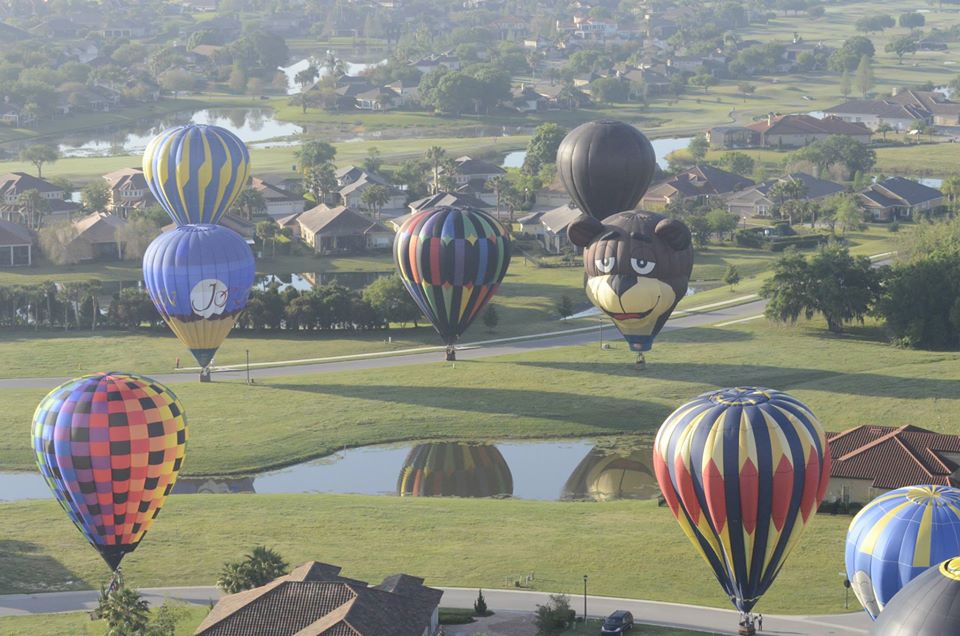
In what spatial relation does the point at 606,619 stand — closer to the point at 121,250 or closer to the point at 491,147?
the point at 121,250

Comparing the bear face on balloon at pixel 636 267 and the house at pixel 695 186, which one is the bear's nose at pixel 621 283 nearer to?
the bear face on balloon at pixel 636 267

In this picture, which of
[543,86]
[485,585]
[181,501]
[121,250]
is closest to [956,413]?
[485,585]

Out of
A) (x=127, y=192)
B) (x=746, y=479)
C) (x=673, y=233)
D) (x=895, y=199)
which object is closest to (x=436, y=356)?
(x=673, y=233)

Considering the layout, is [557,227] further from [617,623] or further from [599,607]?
[617,623]

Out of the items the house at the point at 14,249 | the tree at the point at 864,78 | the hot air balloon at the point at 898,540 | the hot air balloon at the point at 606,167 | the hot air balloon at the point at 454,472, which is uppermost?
the tree at the point at 864,78

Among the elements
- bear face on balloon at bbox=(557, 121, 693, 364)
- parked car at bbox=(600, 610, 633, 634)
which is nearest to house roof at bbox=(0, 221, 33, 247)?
bear face on balloon at bbox=(557, 121, 693, 364)

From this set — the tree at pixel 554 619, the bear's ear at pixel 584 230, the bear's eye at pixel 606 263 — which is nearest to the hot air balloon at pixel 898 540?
the tree at pixel 554 619
